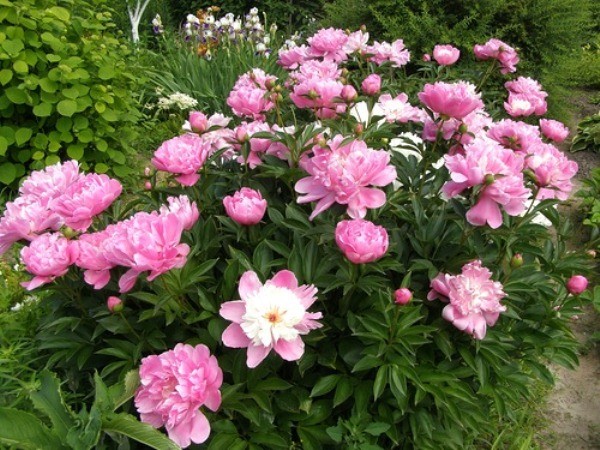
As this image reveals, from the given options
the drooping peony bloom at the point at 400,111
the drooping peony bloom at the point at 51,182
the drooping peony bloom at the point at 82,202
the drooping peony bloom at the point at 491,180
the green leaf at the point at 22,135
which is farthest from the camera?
the green leaf at the point at 22,135

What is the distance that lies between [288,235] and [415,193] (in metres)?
0.39

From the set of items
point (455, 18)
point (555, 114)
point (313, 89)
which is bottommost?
point (555, 114)

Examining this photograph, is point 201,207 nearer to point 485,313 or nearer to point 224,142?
point 224,142

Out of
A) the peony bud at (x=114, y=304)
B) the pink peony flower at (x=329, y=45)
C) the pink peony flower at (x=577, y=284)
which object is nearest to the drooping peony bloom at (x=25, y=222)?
the peony bud at (x=114, y=304)

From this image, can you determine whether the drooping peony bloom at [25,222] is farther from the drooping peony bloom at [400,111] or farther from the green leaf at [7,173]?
the green leaf at [7,173]

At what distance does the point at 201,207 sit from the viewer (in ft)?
5.21

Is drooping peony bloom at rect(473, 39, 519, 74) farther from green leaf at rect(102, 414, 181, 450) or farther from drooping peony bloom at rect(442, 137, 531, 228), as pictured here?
green leaf at rect(102, 414, 181, 450)

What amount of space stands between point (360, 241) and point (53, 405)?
0.76m

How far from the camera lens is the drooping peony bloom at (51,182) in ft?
4.62

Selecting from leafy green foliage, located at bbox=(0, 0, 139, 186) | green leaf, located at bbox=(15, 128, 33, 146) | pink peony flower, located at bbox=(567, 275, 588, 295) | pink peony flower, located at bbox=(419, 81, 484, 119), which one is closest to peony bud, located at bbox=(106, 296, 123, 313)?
pink peony flower, located at bbox=(419, 81, 484, 119)

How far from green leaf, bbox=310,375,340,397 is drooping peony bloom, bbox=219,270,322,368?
10.9 inches

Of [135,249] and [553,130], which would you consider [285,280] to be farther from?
[553,130]

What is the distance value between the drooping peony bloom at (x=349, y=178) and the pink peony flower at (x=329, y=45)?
0.74 metres

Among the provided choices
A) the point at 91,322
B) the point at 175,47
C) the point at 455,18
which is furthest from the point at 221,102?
the point at 91,322
